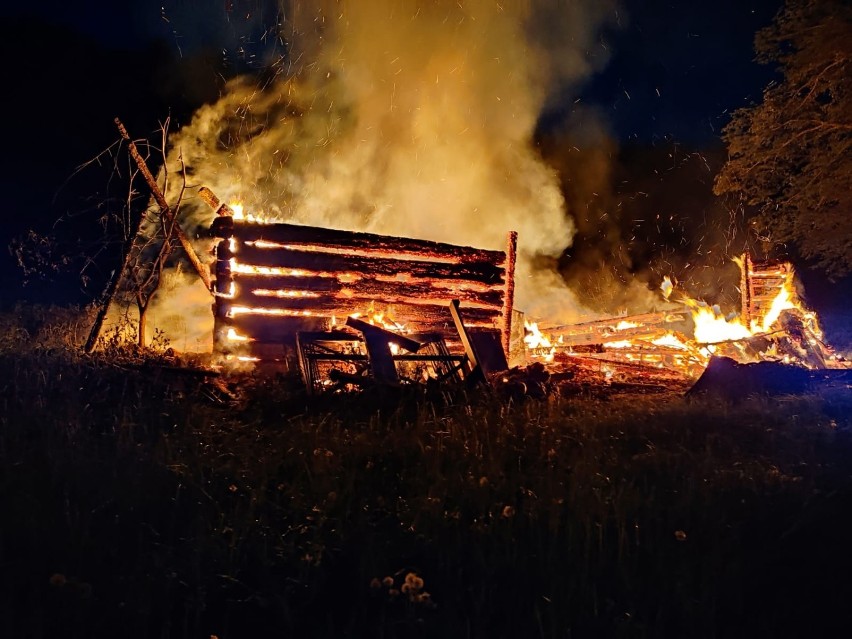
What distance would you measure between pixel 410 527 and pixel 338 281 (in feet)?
25.3

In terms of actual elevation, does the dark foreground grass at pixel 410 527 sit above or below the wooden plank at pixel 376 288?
below

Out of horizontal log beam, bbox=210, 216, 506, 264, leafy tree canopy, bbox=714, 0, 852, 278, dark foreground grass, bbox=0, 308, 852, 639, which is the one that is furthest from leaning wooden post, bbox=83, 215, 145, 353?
leafy tree canopy, bbox=714, 0, 852, 278

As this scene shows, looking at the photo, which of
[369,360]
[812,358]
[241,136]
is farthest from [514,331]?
[241,136]

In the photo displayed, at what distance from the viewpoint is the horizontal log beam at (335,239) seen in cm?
1041

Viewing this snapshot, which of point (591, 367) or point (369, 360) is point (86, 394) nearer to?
point (369, 360)

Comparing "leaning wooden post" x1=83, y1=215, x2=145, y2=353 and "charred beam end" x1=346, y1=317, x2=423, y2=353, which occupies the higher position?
"leaning wooden post" x1=83, y1=215, x2=145, y2=353

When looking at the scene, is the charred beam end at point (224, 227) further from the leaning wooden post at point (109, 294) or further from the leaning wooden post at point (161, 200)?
the leaning wooden post at point (109, 294)

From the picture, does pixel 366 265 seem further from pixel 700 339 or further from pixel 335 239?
pixel 700 339

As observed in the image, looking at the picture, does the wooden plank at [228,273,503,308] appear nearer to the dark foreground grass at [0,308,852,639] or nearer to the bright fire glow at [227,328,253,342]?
the bright fire glow at [227,328,253,342]

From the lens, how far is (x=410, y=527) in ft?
12.1

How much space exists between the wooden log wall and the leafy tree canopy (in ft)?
29.2

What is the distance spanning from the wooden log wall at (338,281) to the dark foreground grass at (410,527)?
442 cm

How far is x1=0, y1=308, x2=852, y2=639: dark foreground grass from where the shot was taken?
9.59ft

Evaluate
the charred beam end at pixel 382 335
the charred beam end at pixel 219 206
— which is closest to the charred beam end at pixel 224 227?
the charred beam end at pixel 219 206
